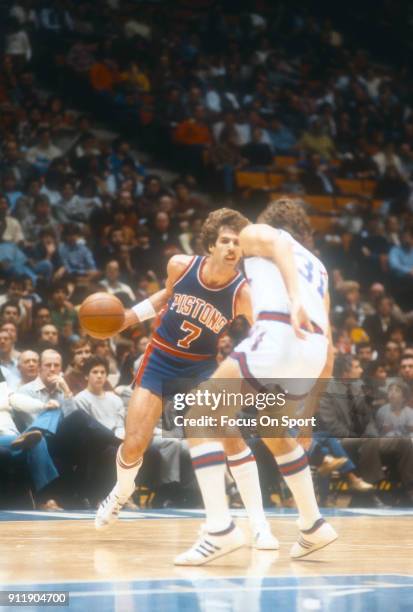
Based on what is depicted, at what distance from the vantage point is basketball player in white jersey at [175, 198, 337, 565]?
5.58 metres

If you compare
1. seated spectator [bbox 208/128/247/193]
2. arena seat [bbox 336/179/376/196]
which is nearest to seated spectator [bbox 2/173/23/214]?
seated spectator [bbox 208/128/247/193]

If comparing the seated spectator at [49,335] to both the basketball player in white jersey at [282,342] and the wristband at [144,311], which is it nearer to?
the wristband at [144,311]

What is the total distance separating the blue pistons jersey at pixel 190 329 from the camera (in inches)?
266

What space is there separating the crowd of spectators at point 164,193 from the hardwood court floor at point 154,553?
5.12 feet

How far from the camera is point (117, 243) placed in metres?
13.5

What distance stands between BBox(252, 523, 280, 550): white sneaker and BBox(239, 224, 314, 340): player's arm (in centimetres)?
143

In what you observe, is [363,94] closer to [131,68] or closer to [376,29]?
[376,29]

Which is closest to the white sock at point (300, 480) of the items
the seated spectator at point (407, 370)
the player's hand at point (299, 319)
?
the player's hand at point (299, 319)

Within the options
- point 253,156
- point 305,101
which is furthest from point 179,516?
point 305,101

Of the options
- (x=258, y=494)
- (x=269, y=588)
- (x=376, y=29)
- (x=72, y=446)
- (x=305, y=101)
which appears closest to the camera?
(x=269, y=588)

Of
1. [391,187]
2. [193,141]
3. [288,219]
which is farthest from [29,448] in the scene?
[391,187]

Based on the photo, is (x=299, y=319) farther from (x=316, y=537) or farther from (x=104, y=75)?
(x=104, y=75)

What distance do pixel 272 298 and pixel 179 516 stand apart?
3.58 meters

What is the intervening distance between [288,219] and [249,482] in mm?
1510
